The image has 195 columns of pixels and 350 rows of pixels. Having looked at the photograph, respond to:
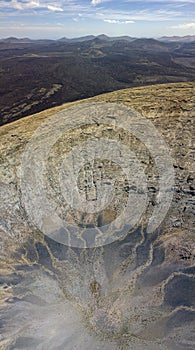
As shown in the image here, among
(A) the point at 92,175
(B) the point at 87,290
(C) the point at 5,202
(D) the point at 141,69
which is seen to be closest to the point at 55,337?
(B) the point at 87,290

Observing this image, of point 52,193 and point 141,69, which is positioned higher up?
point 141,69

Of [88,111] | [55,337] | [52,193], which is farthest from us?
[88,111]

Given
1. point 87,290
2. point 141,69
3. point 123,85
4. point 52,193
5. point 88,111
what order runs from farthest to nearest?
1. point 141,69
2. point 123,85
3. point 88,111
4. point 52,193
5. point 87,290

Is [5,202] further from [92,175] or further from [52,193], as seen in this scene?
[92,175]

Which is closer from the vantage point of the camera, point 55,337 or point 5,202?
point 55,337

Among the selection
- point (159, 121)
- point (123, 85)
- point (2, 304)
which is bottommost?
point (2, 304)

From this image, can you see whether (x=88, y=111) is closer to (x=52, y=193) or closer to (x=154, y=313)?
(x=52, y=193)

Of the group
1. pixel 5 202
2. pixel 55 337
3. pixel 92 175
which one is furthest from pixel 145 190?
pixel 55 337
